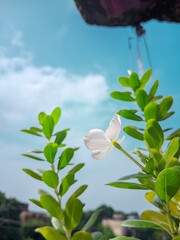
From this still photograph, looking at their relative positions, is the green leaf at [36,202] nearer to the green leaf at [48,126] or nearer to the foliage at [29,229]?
the green leaf at [48,126]

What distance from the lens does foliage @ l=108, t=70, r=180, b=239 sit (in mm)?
370

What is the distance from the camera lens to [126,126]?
18.3 inches

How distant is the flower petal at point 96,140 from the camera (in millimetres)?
424

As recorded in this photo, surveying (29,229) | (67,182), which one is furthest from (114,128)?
(29,229)

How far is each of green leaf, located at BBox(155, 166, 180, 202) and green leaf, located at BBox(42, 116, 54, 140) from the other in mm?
248

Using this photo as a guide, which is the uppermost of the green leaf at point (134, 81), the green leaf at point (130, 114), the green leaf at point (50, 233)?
the green leaf at point (134, 81)

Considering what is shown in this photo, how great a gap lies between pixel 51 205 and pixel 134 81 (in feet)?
0.68

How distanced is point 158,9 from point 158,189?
1.49ft

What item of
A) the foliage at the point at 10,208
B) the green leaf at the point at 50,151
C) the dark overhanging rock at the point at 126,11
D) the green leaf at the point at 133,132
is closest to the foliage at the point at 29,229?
the foliage at the point at 10,208

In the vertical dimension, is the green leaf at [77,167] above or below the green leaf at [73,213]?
above

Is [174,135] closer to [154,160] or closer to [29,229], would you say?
[154,160]

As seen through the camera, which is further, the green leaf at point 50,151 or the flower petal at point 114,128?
the green leaf at point 50,151

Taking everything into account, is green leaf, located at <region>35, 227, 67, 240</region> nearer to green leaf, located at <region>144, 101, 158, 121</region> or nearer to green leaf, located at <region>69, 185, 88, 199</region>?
green leaf, located at <region>69, 185, 88, 199</region>

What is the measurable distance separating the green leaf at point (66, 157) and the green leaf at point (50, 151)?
13mm
